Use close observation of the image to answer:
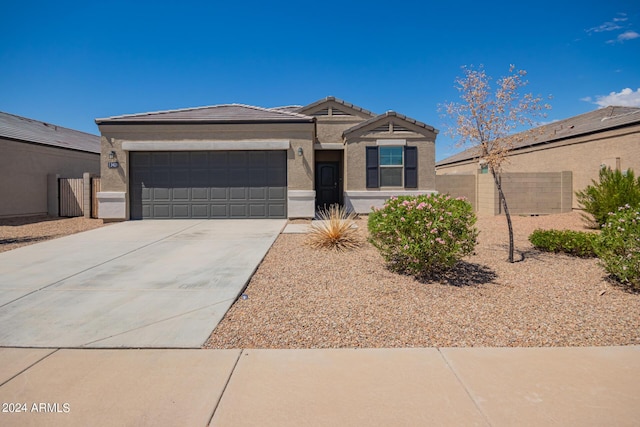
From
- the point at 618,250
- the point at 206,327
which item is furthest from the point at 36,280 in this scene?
the point at 618,250

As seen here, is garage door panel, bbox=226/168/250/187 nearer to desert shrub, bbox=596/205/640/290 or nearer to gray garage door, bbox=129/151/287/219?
gray garage door, bbox=129/151/287/219

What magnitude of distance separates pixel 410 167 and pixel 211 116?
846cm

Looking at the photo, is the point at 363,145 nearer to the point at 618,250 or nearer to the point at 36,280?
the point at 618,250

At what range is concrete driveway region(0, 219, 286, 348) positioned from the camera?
3.87 metres

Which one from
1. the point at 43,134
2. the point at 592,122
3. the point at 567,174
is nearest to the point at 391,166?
the point at 567,174

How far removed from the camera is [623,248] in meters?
5.52

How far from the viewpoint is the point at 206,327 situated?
13.3 feet

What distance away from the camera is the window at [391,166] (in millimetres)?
15414

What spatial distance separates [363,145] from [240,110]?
17.5 feet

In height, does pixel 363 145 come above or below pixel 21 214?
above

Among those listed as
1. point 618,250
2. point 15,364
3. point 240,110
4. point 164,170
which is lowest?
point 15,364

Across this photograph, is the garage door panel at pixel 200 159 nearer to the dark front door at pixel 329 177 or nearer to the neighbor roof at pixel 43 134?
the dark front door at pixel 329 177

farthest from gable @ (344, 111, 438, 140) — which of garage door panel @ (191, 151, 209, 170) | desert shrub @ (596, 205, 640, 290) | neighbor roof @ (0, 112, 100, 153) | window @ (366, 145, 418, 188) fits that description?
neighbor roof @ (0, 112, 100, 153)

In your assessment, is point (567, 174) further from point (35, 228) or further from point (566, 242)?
point (35, 228)
